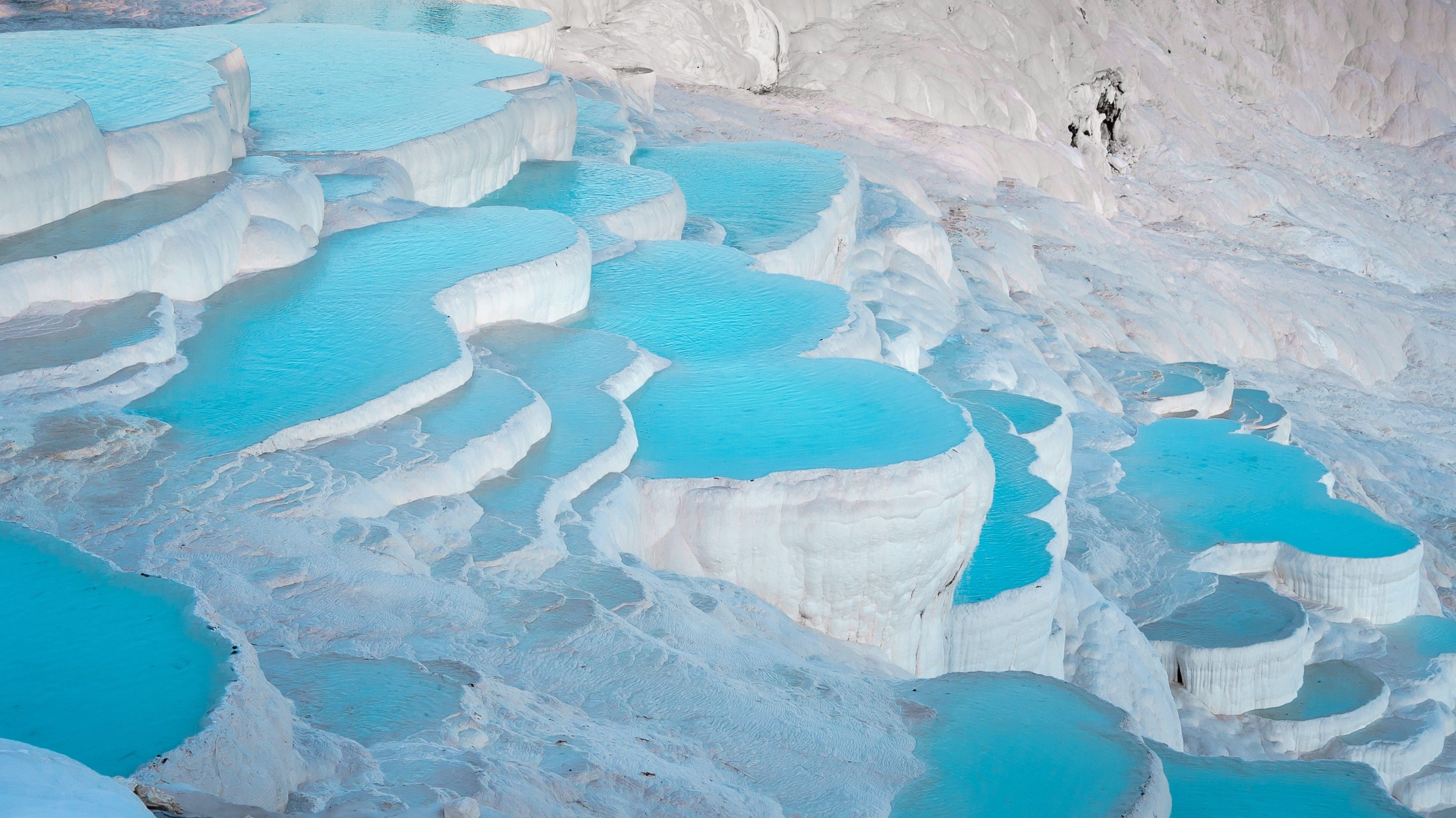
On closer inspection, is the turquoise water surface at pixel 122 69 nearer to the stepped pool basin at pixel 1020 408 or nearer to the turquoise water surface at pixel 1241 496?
the stepped pool basin at pixel 1020 408

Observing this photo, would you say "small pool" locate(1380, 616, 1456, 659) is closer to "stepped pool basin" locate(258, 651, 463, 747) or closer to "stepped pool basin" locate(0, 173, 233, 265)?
"stepped pool basin" locate(258, 651, 463, 747)

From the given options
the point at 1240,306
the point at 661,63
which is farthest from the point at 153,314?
the point at 1240,306

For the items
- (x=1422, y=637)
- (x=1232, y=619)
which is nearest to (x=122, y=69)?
(x=1232, y=619)

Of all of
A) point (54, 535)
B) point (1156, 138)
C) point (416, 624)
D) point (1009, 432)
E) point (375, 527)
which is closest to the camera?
point (54, 535)

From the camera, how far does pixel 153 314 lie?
4492 mm

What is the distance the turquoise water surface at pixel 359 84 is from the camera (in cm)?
682

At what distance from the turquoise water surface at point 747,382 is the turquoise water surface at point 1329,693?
3117mm

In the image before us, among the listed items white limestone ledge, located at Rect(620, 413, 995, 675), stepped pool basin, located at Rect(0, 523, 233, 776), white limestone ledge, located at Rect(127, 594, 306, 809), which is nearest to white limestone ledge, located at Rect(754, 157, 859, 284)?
white limestone ledge, located at Rect(620, 413, 995, 675)

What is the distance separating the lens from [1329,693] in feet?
23.5

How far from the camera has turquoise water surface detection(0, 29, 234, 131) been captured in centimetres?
566

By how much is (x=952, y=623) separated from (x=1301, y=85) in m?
19.9

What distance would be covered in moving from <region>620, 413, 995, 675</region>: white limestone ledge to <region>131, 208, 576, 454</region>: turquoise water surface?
1022 mm

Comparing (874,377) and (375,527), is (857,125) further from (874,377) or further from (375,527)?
(375,527)

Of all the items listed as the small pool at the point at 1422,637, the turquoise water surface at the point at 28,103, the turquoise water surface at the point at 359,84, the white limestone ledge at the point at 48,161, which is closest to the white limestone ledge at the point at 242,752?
the white limestone ledge at the point at 48,161
